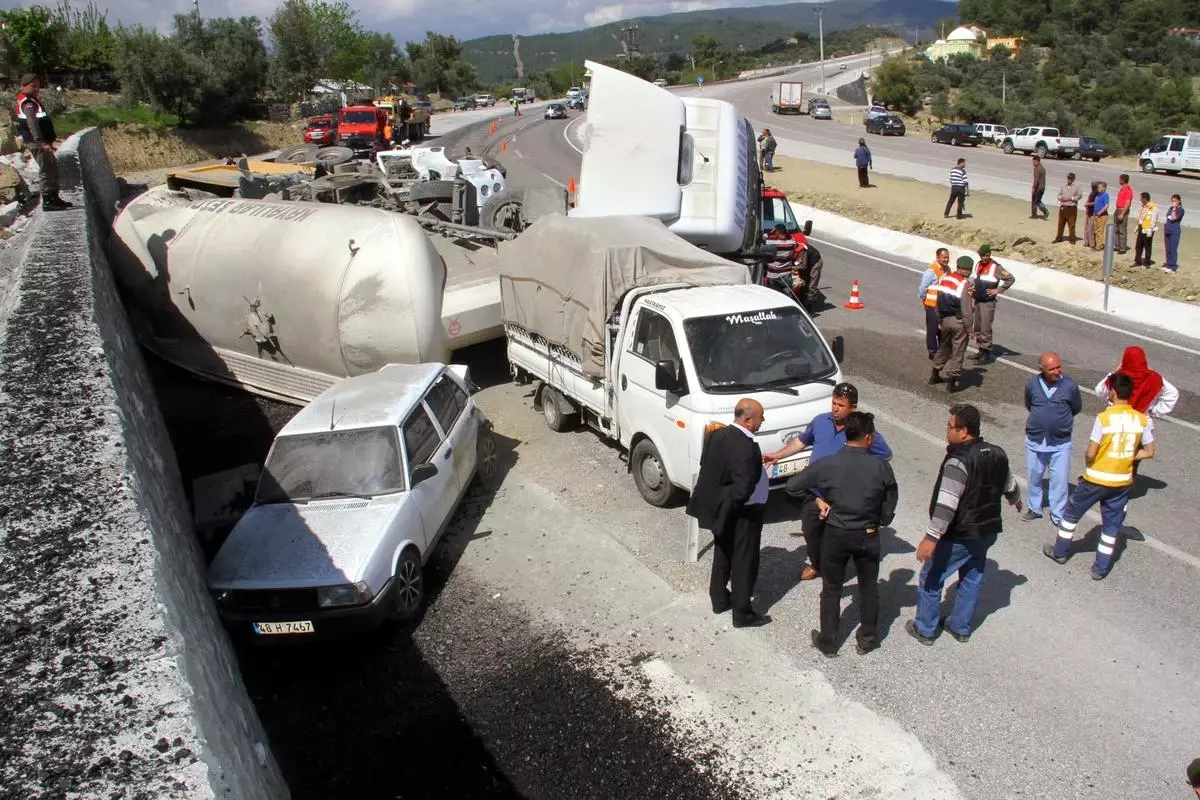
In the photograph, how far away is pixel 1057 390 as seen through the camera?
7.14 meters

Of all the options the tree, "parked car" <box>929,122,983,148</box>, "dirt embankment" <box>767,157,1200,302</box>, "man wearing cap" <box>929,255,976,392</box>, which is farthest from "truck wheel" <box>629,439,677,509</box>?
the tree

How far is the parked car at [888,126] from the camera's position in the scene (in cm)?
5162

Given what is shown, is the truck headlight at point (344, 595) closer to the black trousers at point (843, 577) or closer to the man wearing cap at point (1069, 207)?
the black trousers at point (843, 577)

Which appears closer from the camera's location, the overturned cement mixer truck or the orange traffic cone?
the overturned cement mixer truck

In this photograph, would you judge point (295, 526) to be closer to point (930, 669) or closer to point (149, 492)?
point (149, 492)

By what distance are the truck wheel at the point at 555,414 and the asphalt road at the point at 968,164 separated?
19378 mm

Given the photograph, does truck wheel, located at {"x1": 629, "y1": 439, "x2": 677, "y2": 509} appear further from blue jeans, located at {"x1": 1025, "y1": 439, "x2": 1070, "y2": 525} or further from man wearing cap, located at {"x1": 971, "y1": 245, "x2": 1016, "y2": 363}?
man wearing cap, located at {"x1": 971, "y1": 245, "x2": 1016, "y2": 363}

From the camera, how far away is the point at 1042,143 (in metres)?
41.3

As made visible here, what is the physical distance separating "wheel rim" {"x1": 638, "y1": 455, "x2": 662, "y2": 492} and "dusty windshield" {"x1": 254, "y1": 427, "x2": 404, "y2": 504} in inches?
93.5

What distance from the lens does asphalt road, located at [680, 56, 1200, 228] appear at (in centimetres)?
2894

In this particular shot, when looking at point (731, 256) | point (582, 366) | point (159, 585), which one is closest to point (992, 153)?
point (731, 256)

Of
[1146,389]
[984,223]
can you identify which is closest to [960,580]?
[1146,389]

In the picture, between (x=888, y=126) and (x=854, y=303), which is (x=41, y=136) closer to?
(x=854, y=303)

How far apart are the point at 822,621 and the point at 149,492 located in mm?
4273
